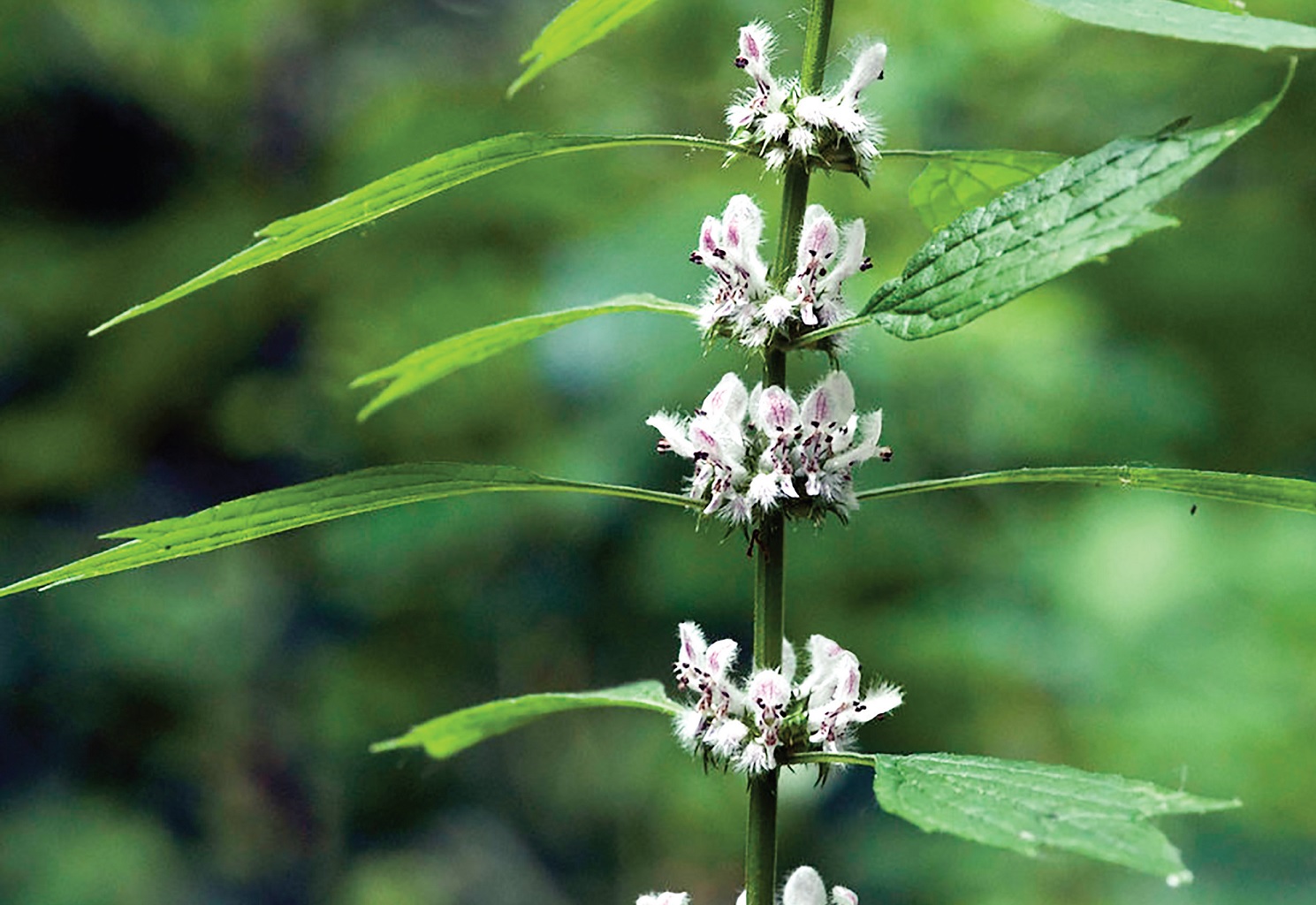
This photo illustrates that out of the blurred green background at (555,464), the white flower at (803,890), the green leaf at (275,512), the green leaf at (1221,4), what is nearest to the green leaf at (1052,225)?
the green leaf at (1221,4)

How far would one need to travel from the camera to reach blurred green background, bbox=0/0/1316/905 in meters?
2.96

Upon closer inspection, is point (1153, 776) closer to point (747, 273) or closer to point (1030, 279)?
point (747, 273)

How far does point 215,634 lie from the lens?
14.5 feet

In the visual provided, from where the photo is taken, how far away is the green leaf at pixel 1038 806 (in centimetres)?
69

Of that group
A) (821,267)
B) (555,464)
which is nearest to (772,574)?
(821,267)

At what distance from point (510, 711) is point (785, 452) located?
38 cm

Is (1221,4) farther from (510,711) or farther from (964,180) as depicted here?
(510,711)

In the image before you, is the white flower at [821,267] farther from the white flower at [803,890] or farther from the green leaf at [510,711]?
the white flower at [803,890]

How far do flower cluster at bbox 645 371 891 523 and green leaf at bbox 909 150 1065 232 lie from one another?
0.70 feet

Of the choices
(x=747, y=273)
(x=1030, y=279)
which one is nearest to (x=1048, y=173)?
(x=1030, y=279)

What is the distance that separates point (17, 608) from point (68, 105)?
5.42ft

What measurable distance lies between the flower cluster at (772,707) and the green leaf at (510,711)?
0.10 ft

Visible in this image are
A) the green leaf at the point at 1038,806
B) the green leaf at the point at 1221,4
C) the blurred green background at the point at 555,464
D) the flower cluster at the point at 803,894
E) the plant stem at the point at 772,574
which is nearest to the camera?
the green leaf at the point at 1038,806

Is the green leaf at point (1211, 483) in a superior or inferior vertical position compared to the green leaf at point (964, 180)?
inferior
